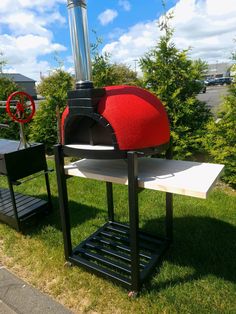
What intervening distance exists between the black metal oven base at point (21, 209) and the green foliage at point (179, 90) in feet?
8.31

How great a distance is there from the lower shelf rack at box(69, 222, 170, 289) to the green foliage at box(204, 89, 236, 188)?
79.1 inches

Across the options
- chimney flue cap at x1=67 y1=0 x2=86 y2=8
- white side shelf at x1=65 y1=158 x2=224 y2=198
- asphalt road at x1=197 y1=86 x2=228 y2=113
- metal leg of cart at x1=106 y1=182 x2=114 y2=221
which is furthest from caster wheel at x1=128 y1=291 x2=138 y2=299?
asphalt road at x1=197 y1=86 x2=228 y2=113

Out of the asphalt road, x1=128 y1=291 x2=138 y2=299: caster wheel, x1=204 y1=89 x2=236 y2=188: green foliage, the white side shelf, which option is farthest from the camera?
the asphalt road

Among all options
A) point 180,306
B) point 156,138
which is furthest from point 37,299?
point 156,138

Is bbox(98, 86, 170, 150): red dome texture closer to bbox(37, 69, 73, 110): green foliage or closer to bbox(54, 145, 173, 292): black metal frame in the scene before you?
bbox(54, 145, 173, 292): black metal frame

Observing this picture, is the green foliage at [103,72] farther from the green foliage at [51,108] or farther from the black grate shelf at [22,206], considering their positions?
the black grate shelf at [22,206]

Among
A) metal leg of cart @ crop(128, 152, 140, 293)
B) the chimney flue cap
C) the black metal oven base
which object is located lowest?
the black metal oven base

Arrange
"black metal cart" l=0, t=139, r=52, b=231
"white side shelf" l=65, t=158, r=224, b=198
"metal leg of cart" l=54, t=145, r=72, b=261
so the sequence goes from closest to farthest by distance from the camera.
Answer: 1. "white side shelf" l=65, t=158, r=224, b=198
2. "metal leg of cart" l=54, t=145, r=72, b=261
3. "black metal cart" l=0, t=139, r=52, b=231

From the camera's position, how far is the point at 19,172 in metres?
2.98

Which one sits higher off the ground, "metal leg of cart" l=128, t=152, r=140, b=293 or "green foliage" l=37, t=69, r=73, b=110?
"green foliage" l=37, t=69, r=73, b=110

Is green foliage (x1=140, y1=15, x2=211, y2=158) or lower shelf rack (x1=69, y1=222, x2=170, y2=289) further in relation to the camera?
green foliage (x1=140, y1=15, x2=211, y2=158)

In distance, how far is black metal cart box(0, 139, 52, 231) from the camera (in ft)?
9.46

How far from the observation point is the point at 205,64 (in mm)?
4750

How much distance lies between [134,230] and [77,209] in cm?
185
